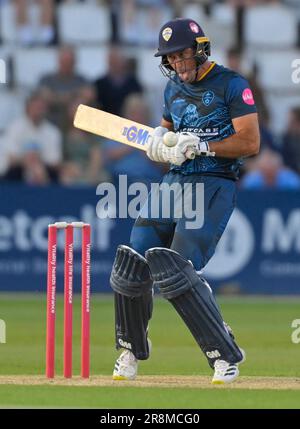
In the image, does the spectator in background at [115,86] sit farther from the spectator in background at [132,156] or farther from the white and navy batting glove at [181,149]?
the white and navy batting glove at [181,149]

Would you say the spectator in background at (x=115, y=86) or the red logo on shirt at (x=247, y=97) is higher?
the spectator in background at (x=115, y=86)

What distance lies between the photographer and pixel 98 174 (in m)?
14.9

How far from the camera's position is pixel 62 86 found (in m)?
15.5

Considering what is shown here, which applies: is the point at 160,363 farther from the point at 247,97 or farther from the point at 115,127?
the point at 247,97

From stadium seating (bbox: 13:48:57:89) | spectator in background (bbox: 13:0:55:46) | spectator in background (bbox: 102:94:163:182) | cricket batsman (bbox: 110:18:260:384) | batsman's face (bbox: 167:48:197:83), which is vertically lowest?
cricket batsman (bbox: 110:18:260:384)

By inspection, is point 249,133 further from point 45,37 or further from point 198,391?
point 45,37

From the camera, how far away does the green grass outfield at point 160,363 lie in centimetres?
661

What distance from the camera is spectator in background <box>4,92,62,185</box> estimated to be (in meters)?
14.8

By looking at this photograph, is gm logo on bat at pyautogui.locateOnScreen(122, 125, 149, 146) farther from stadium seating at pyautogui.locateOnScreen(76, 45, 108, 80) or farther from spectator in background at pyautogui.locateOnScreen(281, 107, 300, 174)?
stadium seating at pyautogui.locateOnScreen(76, 45, 108, 80)

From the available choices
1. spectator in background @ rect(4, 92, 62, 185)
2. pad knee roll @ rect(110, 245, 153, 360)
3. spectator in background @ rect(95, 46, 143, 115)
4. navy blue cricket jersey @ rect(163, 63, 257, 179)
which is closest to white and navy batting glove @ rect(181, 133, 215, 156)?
navy blue cricket jersey @ rect(163, 63, 257, 179)

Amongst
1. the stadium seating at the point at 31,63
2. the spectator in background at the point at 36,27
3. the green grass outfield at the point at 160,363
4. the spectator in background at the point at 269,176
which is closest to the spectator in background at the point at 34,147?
the stadium seating at the point at 31,63

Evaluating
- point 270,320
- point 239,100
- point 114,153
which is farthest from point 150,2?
Result: point 239,100

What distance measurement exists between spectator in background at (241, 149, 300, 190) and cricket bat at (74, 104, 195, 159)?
6.94 meters

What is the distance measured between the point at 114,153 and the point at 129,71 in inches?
50.4
